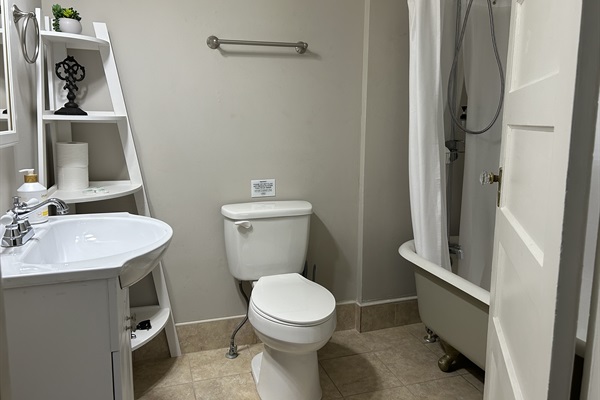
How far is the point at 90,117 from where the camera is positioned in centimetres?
193

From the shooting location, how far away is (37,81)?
6.08 feet

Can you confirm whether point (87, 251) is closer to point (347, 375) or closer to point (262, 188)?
point (262, 188)

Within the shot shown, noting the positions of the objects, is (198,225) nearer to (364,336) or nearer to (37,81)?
(37,81)

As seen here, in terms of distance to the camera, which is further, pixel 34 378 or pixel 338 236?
pixel 338 236

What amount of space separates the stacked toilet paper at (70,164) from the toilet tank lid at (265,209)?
26.0 inches

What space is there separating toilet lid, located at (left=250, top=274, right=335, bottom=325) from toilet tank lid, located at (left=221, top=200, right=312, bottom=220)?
12.0 inches

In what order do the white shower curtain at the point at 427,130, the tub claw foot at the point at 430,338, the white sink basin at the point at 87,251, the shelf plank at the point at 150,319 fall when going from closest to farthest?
the white sink basin at the point at 87,251 → the shelf plank at the point at 150,319 → the white shower curtain at the point at 427,130 → the tub claw foot at the point at 430,338

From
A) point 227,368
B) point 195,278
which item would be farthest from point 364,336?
point 195,278

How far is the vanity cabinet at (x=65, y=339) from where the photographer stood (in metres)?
1.06

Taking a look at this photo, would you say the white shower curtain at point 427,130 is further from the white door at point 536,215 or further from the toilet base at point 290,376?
the white door at point 536,215

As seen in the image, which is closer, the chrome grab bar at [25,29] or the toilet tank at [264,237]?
the chrome grab bar at [25,29]

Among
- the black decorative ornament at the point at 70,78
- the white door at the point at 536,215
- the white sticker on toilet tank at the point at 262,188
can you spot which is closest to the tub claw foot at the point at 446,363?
the white door at the point at 536,215

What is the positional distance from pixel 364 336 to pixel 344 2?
1.84m

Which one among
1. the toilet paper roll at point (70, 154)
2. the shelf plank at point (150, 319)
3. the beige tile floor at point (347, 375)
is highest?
the toilet paper roll at point (70, 154)
